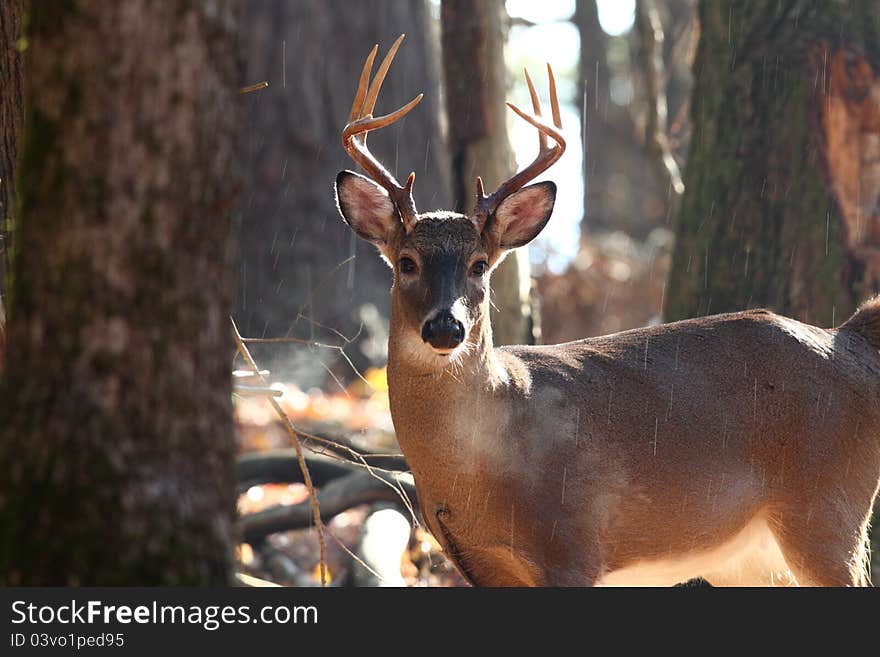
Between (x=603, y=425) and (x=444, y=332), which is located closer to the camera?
(x=444, y=332)

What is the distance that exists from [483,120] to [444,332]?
3230 millimetres

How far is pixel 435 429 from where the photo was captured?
5.14 metres

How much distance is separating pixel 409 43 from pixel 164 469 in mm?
12513

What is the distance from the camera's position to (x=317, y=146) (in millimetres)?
15055

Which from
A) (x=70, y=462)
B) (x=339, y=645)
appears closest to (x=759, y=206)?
(x=339, y=645)

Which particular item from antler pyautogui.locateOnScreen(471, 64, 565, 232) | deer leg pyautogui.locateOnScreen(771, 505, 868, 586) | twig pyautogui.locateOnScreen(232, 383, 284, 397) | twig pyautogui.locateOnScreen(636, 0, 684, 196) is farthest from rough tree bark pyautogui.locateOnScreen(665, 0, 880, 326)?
twig pyautogui.locateOnScreen(232, 383, 284, 397)

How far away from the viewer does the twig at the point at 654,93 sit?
8.93 meters

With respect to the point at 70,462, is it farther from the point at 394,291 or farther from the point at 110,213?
the point at 394,291

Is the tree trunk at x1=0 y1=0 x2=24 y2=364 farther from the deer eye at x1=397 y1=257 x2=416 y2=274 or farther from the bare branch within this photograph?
the bare branch

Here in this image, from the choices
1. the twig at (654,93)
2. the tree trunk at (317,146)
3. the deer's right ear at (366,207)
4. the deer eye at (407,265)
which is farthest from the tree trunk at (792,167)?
the tree trunk at (317,146)

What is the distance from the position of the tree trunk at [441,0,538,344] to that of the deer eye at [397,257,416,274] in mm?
2312

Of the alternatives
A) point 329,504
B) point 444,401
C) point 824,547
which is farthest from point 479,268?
point 329,504

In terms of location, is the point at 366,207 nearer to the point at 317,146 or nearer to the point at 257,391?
the point at 257,391

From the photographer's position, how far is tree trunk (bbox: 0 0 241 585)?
3070 millimetres
